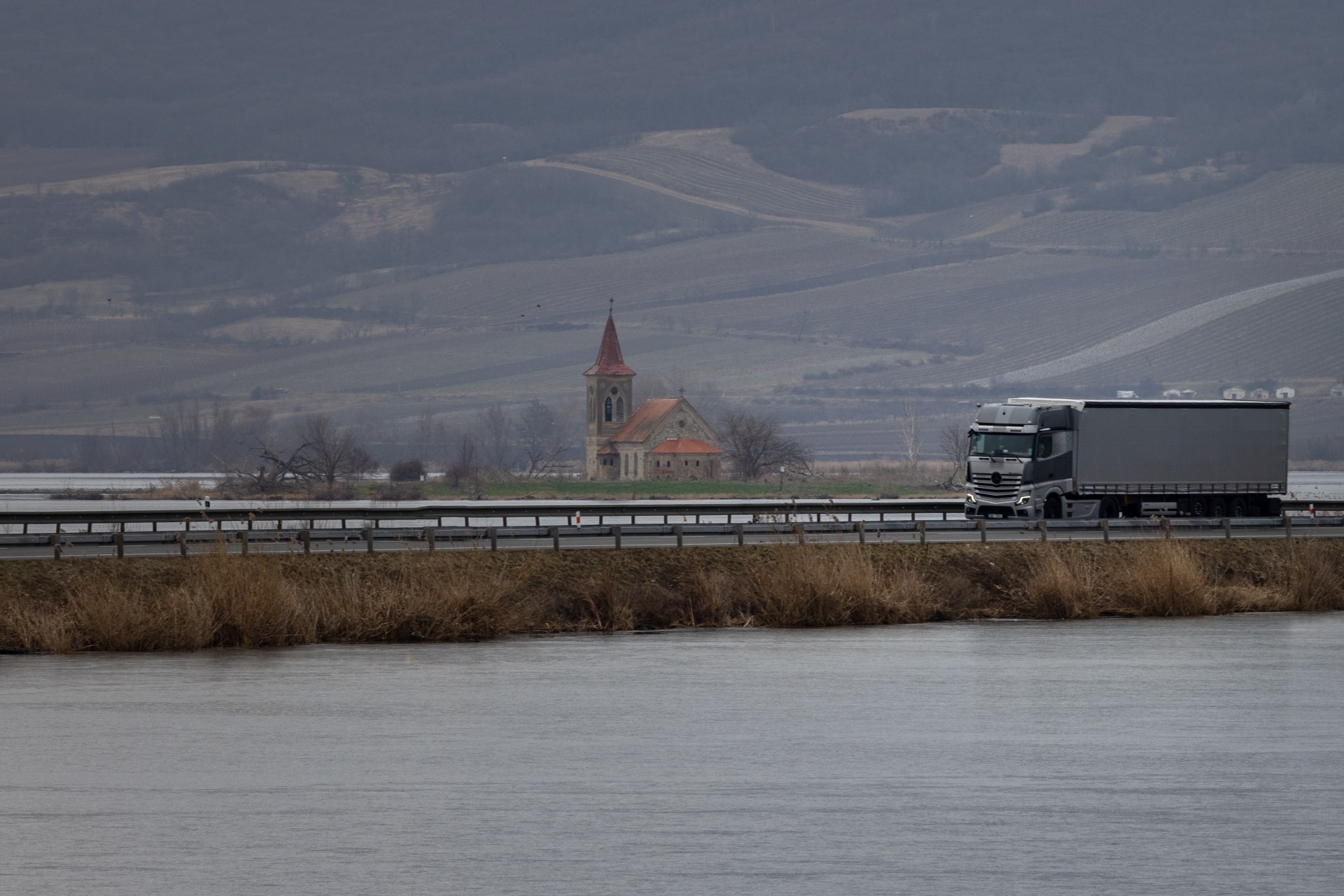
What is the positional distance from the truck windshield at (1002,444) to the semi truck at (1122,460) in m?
0.02

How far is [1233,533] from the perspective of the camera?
54.1 metres

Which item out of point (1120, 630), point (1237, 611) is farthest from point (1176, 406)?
point (1120, 630)

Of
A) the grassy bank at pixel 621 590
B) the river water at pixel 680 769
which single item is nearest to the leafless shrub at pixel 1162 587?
the grassy bank at pixel 621 590

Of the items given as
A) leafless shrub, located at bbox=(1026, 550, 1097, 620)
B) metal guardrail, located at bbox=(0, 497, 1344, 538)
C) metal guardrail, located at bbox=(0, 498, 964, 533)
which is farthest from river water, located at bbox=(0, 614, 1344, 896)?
metal guardrail, located at bbox=(0, 497, 1344, 538)

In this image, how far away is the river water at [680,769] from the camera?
2020 centimetres

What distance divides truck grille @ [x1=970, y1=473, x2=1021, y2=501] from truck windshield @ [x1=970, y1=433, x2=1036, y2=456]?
67cm

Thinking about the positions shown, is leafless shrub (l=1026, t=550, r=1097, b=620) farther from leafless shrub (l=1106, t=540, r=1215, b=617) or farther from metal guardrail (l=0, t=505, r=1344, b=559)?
metal guardrail (l=0, t=505, r=1344, b=559)

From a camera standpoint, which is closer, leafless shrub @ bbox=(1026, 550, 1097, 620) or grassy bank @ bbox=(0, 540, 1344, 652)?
grassy bank @ bbox=(0, 540, 1344, 652)

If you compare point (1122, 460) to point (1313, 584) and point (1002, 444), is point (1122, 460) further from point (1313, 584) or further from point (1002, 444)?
point (1313, 584)

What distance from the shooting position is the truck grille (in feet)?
187

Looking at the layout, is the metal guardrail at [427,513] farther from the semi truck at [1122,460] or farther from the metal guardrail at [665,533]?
the semi truck at [1122,460]

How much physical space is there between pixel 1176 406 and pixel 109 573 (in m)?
36.1

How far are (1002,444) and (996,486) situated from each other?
4.38ft

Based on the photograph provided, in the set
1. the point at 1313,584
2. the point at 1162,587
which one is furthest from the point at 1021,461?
the point at 1162,587
